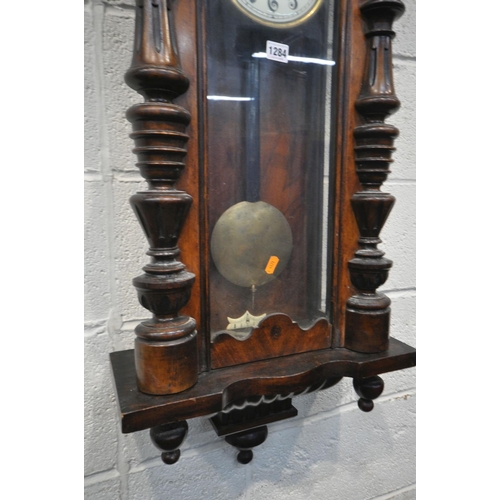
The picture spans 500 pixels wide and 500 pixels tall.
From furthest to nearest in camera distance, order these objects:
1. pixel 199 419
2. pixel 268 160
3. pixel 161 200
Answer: pixel 199 419 → pixel 268 160 → pixel 161 200

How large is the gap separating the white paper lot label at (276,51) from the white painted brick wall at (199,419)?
0.18 m

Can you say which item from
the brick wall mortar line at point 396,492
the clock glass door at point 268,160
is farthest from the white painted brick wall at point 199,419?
the clock glass door at point 268,160

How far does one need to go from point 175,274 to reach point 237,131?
0.18 meters

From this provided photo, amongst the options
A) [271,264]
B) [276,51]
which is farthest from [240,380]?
[276,51]

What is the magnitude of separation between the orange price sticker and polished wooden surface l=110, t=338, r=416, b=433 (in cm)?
10

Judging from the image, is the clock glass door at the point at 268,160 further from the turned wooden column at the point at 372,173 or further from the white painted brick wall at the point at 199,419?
the white painted brick wall at the point at 199,419

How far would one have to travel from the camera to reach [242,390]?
0.41 metres

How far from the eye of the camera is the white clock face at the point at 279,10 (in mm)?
424

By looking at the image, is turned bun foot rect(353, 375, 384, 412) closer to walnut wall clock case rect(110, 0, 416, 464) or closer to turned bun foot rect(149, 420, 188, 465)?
walnut wall clock case rect(110, 0, 416, 464)

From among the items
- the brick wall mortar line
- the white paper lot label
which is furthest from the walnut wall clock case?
the brick wall mortar line

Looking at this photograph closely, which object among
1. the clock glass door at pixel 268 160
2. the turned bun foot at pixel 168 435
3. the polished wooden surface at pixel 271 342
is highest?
the clock glass door at pixel 268 160

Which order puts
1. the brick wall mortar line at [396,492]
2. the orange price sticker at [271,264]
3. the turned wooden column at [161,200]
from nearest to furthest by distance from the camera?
the turned wooden column at [161,200] < the orange price sticker at [271,264] < the brick wall mortar line at [396,492]

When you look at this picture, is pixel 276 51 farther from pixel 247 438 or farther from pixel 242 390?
pixel 247 438

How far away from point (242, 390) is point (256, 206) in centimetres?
20
